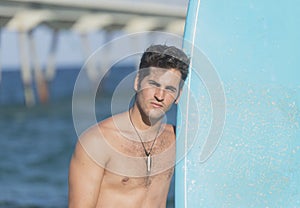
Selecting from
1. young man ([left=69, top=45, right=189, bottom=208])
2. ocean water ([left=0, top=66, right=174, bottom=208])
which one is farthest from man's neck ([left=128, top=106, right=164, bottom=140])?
ocean water ([left=0, top=66, right=174, bottom=208])

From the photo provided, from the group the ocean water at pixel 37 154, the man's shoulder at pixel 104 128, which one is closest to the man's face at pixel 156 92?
the man's shoulder at pixel 104 128

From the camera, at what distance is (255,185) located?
9.70 ft

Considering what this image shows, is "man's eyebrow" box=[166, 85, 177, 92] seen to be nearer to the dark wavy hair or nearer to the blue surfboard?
the dark wavy hair

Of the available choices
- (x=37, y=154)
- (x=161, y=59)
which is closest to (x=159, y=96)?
(x=161, y=59)

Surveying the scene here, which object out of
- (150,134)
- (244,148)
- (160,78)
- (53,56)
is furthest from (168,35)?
(53,56)

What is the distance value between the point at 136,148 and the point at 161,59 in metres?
0.33

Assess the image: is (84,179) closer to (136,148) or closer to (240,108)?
(136,148)

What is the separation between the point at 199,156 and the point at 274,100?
38 centimetres

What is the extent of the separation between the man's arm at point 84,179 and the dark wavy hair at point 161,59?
324mm

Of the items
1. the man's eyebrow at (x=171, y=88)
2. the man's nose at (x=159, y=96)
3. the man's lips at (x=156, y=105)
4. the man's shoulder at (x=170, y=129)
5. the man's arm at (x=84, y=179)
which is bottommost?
the man's arm at (x=84, y=179)

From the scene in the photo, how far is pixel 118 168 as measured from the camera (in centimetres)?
263

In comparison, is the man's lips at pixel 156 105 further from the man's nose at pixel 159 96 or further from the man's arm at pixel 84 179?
the man's arm at pixel 84 179

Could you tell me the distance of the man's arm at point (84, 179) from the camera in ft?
8.39

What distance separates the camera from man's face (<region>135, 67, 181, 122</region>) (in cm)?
257
